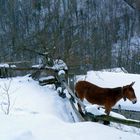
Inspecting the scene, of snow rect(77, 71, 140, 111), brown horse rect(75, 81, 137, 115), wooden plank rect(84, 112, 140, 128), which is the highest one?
wooden plank rect(84, 112, 140, 128)

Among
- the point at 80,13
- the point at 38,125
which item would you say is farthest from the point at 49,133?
the point at 80,13

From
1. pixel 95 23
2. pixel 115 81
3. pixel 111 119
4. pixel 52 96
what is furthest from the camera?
pixel 95 23

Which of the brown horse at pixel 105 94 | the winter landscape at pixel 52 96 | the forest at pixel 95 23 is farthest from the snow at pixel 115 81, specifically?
the forest at pixel 95 23

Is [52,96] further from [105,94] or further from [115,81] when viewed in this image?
[115,81]

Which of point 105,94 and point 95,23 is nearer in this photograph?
point 105,94

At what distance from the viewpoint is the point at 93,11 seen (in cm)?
6869

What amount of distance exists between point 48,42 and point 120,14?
2341 inches

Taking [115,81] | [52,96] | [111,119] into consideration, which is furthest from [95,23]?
[111,119]

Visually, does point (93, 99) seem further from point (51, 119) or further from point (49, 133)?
point (49, 133)

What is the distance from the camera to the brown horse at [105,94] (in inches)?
368

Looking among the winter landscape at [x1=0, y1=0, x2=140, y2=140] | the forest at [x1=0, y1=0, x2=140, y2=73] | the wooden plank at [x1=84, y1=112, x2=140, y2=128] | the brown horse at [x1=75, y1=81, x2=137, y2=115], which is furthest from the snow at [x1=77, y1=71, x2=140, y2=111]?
the forest at [x1=0, y1=0, x2=140, y2=73]

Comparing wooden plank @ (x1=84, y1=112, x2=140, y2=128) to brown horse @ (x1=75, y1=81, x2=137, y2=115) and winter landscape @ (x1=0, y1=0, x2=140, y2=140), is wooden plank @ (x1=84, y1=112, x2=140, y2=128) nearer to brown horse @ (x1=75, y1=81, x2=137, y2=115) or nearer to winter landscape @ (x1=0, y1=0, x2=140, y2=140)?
winter landscape @ (x1=0, y1=0, x2=140, y2=140)

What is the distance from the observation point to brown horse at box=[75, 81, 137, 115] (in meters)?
9.35

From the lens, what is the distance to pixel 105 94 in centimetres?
951
